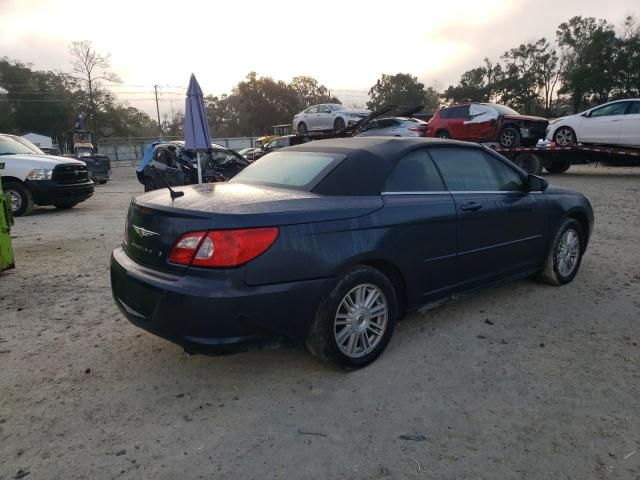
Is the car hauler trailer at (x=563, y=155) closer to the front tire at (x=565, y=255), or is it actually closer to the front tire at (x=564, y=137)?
the front tire at (x=564, y=137)

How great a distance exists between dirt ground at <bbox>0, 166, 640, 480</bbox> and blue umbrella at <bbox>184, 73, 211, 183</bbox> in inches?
242

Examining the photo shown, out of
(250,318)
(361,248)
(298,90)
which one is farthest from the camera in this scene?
(298,90)

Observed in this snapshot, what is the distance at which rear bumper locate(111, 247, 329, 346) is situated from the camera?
8.68 feet

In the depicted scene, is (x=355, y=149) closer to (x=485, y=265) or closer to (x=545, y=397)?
(x=485, y=265)

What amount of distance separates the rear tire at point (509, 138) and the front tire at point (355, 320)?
12.7 metres

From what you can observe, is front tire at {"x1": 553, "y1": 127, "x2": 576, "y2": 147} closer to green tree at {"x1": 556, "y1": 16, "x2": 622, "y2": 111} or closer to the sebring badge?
the sebring badge

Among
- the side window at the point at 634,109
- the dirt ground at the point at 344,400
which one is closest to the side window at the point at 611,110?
the side window at the point at 634,109

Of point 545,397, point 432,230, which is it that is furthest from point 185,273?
point 545,397

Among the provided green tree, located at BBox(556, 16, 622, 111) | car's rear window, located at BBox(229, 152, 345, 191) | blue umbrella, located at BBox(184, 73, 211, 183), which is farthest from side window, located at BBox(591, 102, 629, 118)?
green tree, located at BBox(556, 16, 622, 111)

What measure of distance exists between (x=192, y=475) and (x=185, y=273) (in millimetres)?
1064

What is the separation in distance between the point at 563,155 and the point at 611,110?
1.71 m

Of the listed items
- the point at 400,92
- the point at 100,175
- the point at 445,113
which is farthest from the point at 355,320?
the point at 400,92

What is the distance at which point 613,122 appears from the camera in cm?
1287

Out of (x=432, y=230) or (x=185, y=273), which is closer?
(x=185, y=273)
